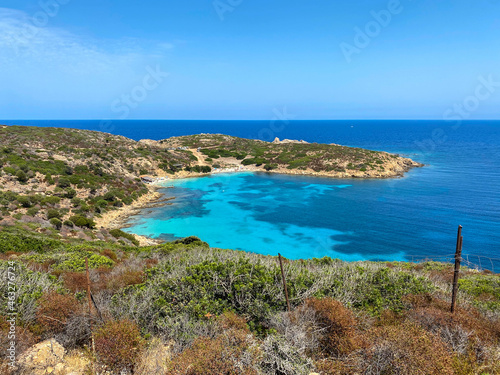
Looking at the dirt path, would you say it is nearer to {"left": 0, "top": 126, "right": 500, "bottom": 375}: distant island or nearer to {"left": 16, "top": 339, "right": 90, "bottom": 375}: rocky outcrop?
{"left": 0, "top": 126, "right": 500, "bottom": 375}: distant island

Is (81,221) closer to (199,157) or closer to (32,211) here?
(32,211)

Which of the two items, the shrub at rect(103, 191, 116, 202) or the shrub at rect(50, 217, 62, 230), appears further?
the shrub at rect(103, 191, 116, 202)

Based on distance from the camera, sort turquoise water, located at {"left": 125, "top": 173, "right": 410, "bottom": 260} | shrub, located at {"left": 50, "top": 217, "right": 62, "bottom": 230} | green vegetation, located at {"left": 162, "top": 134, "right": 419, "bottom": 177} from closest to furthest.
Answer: shrub, located at {"left": 50, "top": 217, "right": 62, "bottom": 230}
turquoise water, located at {"left": 125, "top": 173, "right": 410, "bottom": 260}
green vegetation, located at {"left": 162, "top": 134, "right": 419, "bottom": 177}

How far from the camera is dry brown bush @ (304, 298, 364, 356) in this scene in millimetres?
6879

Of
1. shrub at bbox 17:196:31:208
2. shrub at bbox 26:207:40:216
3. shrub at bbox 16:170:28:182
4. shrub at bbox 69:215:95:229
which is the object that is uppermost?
shrub at bbox 16:170:28:182

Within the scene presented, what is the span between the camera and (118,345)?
6.54 m

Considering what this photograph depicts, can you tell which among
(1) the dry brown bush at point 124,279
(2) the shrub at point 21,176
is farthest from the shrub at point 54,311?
(2) the shrub at point 21,176

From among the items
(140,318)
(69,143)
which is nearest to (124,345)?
(140,318)

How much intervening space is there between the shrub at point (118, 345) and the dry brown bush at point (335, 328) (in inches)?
191

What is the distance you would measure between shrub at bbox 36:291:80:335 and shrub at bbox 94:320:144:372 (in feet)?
4.97

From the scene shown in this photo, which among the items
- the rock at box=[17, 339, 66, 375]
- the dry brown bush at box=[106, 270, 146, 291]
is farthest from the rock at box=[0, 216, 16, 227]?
the rock at box=[17, 339, 66, 375]

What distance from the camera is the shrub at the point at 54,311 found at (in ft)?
24.8

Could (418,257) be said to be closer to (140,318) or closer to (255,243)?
(255,243)

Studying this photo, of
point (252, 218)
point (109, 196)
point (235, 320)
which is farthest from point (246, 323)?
point (109, 196)
